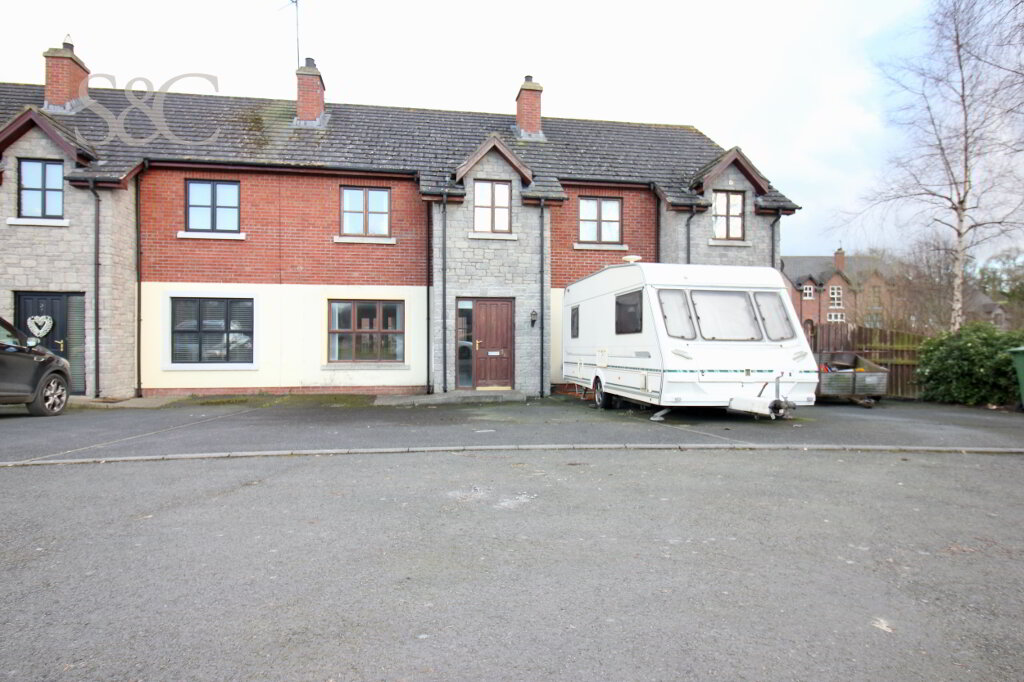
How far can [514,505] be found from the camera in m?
5.28

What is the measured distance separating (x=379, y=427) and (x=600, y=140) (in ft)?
40.9

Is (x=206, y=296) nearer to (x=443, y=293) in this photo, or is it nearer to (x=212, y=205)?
(x=212, y=205)

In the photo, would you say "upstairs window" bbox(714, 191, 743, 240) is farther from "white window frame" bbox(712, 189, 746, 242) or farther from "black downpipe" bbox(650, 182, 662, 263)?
"black downpipe" bbox(650, 182, 662, 263)

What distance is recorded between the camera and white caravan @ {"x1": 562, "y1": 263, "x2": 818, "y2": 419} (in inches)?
394

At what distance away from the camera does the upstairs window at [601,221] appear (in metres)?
17.1

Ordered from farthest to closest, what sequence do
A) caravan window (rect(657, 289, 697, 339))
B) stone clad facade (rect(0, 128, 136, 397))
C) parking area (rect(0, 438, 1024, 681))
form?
1. stone clad facade (rect(0, 128, 136, 397))
2. caravan window (rect(657, 289, 697, 339))
3. parking area (rect(0, 438, 1024, 681))

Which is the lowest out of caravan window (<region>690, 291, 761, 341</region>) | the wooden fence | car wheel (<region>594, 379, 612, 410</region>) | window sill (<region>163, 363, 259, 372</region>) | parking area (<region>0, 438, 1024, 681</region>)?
parking area (<region>0, 438, 1024, 681</region>)

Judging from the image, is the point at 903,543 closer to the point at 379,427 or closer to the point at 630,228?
the point at 379,427

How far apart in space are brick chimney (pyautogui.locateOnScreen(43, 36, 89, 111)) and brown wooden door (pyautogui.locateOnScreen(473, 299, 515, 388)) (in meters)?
11.9

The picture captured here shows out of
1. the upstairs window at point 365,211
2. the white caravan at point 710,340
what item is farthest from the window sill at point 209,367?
the white caravan at point 710,340

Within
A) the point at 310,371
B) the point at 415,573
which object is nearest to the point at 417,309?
the point at 310,371

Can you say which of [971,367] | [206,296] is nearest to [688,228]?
[971,367]

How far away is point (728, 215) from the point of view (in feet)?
56.2

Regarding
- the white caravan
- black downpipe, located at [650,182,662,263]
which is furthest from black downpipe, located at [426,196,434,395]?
black downpipe, located at [650,182,662,263]
